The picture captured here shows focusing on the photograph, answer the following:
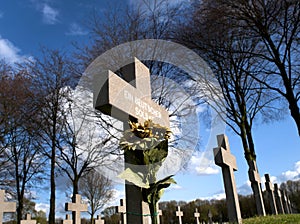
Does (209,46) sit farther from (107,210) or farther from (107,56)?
(107,210)

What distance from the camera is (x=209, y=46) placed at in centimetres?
992

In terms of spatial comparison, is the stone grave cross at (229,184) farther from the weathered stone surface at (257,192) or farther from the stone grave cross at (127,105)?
the weathered stone surface at (257,192)

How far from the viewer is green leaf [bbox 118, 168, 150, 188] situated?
2502 millimetres

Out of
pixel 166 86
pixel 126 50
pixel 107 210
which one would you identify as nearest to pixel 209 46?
pixel 166 86

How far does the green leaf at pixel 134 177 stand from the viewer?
98.5 inches

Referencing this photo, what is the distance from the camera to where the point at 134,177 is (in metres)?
2.56

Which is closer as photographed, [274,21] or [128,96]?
[128,96]

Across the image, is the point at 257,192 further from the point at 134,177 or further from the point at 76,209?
the point at 134,177

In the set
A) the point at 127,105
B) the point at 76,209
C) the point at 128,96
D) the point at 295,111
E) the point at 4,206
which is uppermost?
the point at 295,111

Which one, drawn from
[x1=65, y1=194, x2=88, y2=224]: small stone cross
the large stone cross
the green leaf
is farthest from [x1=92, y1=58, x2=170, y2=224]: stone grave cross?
[x1=65, y1=194, x2=88, y2=224]: small stone cross

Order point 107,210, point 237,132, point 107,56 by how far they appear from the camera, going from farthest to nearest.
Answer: point 107,210, point 237,132, point 107,56

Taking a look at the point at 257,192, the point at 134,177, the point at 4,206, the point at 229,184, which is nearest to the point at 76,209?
the point at 4,206

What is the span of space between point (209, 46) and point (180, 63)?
1.17 m

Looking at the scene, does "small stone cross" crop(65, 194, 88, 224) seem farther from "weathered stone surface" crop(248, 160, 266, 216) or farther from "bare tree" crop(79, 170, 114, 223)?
"bare tree" crop(79, 170, 114, 223)
